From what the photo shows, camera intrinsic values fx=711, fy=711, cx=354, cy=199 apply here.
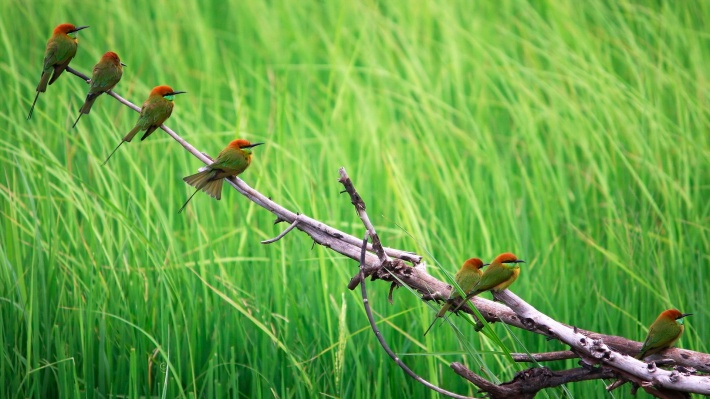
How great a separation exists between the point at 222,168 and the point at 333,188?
240 cm

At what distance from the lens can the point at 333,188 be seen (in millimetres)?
4621

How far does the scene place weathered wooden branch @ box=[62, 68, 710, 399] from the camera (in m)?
1.92

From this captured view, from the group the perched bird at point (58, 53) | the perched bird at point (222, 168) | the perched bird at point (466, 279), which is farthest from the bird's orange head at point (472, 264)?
the perched bird at point (58, 53)

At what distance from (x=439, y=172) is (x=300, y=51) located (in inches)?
79.3

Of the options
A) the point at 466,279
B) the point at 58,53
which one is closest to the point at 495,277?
the point at 466,279

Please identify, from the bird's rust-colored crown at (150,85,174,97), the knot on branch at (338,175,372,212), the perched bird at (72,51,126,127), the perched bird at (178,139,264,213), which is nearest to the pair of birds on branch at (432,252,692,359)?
the knot on branch at (338,175,372,212)

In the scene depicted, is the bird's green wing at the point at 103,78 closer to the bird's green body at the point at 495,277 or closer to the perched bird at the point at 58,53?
the perched bird at the point at 58,53

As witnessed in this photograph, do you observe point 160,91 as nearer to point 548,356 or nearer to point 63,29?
point 63,29

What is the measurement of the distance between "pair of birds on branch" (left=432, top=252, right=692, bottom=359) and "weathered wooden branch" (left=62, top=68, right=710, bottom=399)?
31 millimetres

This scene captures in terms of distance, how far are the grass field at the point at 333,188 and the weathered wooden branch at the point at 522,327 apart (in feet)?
0.45

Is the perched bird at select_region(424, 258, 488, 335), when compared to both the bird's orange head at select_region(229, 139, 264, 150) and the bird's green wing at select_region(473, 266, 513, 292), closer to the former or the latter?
the bird's green wing at select_region(473, 266, 513, 292)

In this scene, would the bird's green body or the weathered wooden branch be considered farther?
the bird's green body

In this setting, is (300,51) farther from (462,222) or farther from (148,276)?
(148,276)

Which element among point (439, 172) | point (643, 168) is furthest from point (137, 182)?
point (643, 168)
